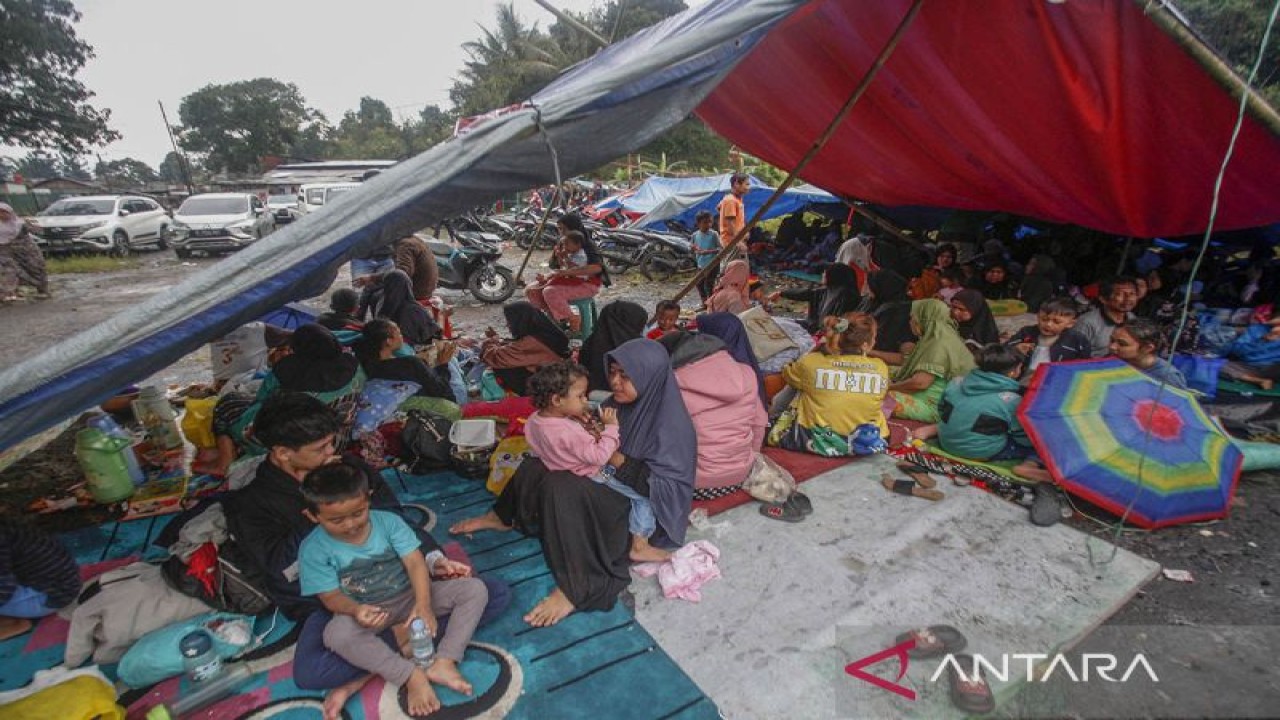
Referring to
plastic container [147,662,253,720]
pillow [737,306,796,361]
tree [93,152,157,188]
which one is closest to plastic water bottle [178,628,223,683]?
plastic container [147,662,253,720]

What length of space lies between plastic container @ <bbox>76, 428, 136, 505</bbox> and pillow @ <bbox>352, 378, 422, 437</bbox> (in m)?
1.31

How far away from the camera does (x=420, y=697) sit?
80.9 inches

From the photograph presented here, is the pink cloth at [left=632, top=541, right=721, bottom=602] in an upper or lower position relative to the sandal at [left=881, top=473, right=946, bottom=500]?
lower

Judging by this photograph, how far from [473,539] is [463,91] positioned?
38.3 metres

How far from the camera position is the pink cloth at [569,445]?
267 centimetres

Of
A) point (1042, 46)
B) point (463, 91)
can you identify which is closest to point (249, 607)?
point (1042, 46)

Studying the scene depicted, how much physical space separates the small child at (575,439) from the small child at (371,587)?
0.71 meters

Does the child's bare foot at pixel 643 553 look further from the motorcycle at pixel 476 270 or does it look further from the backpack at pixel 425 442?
the motorcycle at pixel 476 270

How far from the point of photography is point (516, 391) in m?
4.69

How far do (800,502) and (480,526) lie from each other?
180cm

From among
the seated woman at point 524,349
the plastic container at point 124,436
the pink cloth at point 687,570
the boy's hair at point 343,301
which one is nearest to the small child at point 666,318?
the seated woman at point 524,349

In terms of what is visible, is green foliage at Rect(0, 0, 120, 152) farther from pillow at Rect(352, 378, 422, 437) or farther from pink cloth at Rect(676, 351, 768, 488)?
pink cloth at Rect(676, 351, 768, 488)

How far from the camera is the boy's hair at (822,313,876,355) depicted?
355 centimetres

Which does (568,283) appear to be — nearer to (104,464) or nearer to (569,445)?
(569,445)
